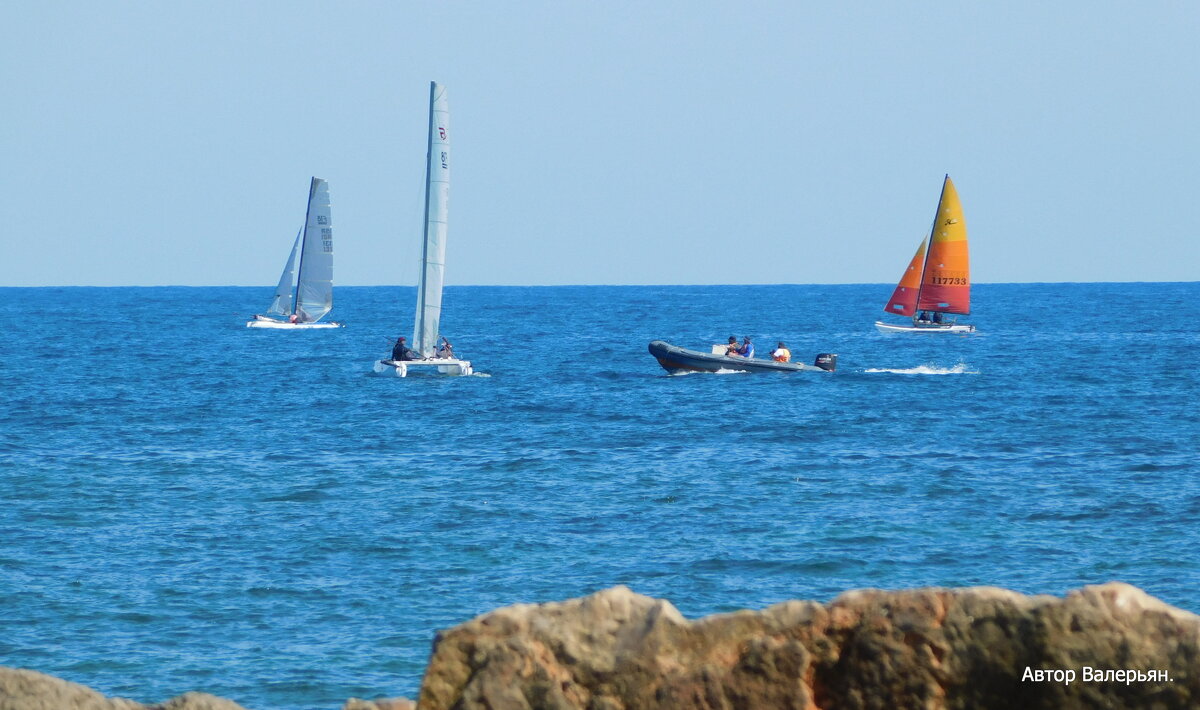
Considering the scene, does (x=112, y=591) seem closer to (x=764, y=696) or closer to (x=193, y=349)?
(x=764, y=696)

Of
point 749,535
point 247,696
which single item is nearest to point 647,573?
point 749,535

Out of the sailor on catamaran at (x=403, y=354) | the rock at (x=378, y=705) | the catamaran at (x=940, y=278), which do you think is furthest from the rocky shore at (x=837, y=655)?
the catamaran at (x=940, y=278)

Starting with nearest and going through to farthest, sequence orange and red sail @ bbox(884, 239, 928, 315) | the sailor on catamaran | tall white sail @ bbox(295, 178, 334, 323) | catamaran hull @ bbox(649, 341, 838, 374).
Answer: catamaran hull @ bbox(649, 341, 838, 374) < the sailor on catamaran < orange and red sail @ bbox(884, 239, 928, 315) < tall white sail @ bbox(295, 178, 334, 323)

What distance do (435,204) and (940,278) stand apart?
32528 mm

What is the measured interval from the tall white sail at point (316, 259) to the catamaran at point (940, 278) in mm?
30627

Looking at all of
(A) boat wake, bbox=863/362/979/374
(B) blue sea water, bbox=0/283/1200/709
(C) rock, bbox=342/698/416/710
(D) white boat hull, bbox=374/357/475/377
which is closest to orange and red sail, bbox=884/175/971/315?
(A) boat wake, bbox=863/362/979/374

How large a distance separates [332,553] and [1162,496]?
12.7 metres

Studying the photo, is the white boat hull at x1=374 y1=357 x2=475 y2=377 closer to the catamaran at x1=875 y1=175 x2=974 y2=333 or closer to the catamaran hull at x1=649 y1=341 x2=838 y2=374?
the catamaran hull at x1=649 y1=341 x2=838 y2=374

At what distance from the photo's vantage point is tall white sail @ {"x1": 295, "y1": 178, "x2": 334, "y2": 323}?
7638 centimetres

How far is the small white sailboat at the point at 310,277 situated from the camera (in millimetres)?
76688

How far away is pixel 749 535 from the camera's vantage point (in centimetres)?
1892

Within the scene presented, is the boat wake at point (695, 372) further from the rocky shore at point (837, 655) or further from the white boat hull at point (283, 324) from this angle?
the white boat hull at point (283, 324)

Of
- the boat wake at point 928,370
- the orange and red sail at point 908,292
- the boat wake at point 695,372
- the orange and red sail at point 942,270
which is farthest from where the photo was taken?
the orange and red sail at point 908,292

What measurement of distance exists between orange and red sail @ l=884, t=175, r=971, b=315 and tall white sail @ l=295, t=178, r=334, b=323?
101 ft
